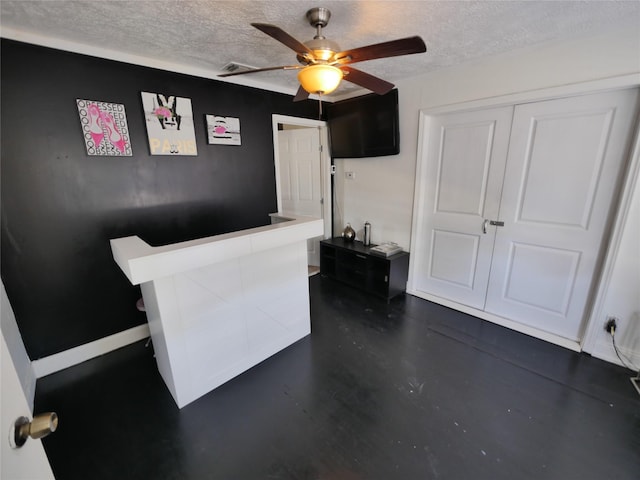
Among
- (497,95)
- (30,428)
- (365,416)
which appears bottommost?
(365,416)

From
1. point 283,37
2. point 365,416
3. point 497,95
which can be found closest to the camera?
point 283,37

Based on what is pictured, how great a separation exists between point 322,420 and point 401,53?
206cm

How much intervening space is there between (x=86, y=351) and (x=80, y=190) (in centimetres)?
128

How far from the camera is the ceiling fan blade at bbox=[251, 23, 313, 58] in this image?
116 centimetres

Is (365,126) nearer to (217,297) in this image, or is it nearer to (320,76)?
(320,76)

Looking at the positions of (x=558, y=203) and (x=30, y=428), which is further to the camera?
(x=558, y=203)

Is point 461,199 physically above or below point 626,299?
above

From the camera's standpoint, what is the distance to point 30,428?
60 centimetres

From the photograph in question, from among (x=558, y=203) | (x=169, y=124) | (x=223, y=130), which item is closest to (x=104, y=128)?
(x=169, y=124)

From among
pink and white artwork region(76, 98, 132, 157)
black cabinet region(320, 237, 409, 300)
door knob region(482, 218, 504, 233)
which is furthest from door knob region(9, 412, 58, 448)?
door knob region(482, 218, 504, 233)

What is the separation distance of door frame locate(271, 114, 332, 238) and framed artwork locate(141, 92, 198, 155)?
92 cm

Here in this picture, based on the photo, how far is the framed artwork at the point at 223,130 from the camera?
2.60m

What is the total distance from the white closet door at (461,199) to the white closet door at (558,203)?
12 centimetres

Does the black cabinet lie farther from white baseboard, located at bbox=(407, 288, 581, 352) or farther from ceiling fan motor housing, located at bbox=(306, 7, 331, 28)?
ceiling fan motor housing, located at bbox=(306, 7, 331, 28)
